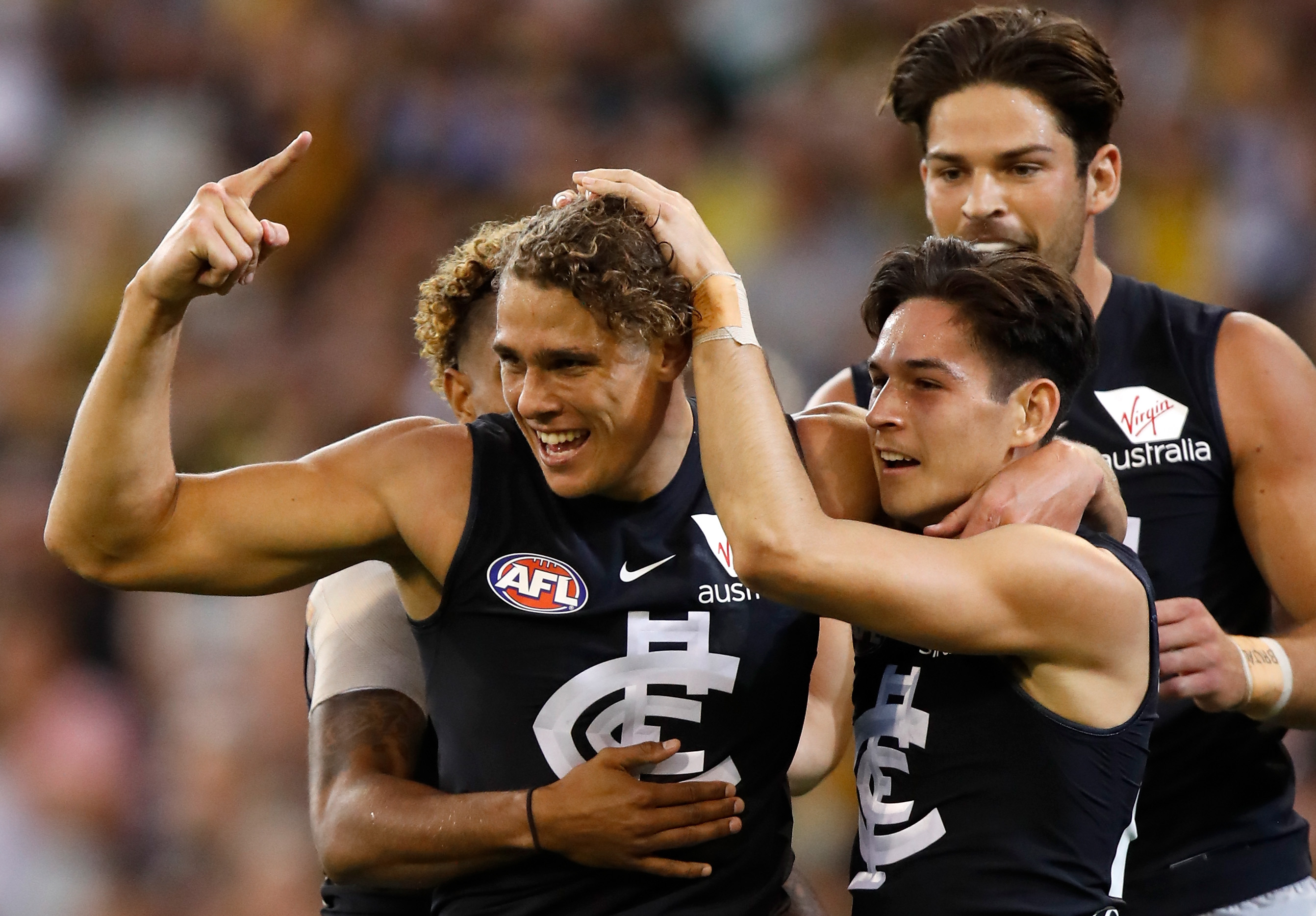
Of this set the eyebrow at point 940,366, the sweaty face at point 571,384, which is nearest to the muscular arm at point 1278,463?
the eyebrow at point 940,366

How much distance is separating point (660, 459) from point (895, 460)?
432 mm

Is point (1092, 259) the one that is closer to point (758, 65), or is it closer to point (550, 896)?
point (550, 896)

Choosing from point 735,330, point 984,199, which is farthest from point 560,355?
point 984,199

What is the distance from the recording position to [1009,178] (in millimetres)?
3602

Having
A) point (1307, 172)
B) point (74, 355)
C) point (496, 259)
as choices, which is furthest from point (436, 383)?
point (1307, 172)

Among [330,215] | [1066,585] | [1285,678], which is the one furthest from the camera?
[330,215]

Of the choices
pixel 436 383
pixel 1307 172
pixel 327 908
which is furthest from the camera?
pixel 1307 172

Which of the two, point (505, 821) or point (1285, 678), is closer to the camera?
point (505, 821)

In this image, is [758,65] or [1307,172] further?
[758,65]

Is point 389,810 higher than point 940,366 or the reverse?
the reverse

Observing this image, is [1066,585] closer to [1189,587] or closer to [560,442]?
[560,442]

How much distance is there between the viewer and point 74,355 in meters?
7.21

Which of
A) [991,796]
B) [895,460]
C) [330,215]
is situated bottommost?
[991,796]

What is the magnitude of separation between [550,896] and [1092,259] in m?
1.96
